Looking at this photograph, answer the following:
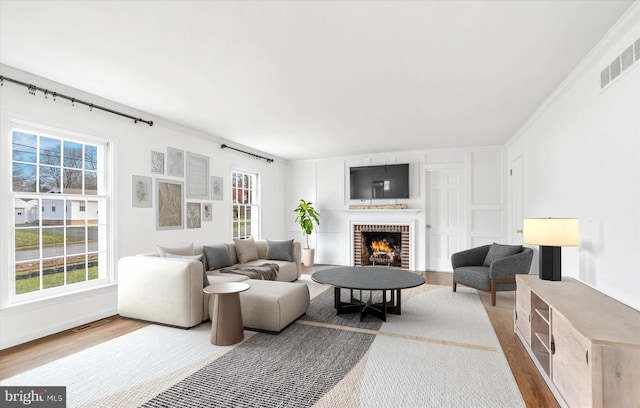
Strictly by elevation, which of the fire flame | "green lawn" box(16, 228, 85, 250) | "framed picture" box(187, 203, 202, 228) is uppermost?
"framed picture" box(187, 203, 202, 228)

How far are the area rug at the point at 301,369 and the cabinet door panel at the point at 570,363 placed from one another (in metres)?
0.30

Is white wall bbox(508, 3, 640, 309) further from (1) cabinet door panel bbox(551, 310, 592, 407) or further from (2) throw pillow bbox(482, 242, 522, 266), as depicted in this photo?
(2) throw pillow bbox(482, 242, 522, 266)

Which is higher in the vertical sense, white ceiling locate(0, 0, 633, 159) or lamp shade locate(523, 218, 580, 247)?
white ceiling locate(0, 0, 633, 159)

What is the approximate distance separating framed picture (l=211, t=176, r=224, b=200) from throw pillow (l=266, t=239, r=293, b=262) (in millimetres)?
1240

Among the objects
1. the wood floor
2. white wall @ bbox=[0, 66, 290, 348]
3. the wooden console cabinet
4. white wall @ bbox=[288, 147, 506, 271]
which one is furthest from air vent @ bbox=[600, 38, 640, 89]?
white wall @ bbox=[0, 66, 290, 348]

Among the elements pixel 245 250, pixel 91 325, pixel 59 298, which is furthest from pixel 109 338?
pixel 245 250

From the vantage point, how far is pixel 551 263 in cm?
277

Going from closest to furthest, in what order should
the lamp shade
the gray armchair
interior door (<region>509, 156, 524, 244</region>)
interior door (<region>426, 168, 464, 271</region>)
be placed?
1. the lamp shade
2. the gray armchair
3. interior door (<region>509, 156, 524, 244</region>)
4. interior door (<region>426, 168, 464, 271</region>)

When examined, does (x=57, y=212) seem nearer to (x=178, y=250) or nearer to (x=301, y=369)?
(x=178, y=250)

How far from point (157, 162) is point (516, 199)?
558cm

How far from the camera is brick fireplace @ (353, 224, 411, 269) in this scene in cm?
701

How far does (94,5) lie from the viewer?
2.01 m

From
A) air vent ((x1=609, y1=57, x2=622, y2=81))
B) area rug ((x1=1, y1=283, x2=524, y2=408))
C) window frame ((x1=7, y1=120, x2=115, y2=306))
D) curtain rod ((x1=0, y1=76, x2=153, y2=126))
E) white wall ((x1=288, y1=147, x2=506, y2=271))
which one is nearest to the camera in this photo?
area rug ((x1=1, y1=283, x2=524, y2=408))

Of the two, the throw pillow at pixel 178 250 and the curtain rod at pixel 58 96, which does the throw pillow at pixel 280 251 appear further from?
the curtain rod at pixel 58 96
